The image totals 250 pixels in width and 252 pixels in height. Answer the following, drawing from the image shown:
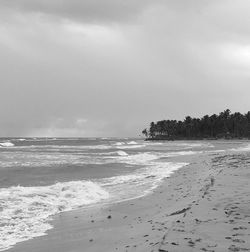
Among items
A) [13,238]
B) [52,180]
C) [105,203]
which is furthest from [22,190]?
[13,238]

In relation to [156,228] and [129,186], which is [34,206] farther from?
[129,186]

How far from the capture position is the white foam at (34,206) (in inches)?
361

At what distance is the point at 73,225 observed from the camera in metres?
9.87

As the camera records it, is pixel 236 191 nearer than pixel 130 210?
No

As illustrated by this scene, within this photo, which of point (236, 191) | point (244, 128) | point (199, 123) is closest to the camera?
point (236, 191)

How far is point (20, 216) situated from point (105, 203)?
3.31m

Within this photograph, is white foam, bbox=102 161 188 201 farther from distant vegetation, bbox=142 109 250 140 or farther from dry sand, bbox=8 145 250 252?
distant vegetation, bbox=142 109 250 140

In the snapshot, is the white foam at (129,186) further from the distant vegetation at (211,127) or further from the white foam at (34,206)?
the distant vegetation at (211,127)

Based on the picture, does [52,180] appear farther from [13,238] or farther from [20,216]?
[13,238]

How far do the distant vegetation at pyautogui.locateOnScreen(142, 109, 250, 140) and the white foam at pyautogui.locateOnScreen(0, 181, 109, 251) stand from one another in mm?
140230

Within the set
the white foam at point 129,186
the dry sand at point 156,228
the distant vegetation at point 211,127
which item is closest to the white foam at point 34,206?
the dry sand at point 156,228

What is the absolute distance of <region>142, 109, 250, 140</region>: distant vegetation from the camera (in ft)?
494

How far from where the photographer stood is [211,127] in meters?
159

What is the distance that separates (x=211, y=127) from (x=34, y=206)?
495 ft
